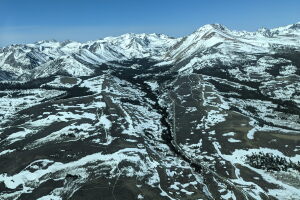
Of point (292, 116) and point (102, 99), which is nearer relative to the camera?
point (292, 116)

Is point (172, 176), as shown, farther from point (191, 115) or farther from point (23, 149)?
point (191, 115)

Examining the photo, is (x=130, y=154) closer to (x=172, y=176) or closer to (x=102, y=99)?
(x=172, y=176)

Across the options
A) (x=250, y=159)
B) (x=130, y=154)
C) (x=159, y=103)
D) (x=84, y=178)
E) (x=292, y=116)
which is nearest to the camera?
(x=84, y=178)

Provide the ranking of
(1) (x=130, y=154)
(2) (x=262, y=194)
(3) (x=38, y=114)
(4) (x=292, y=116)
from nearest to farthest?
(2) (x=262, y=194) < (1) (x=130, y=154) < (4) (x=292, y=116) < (3) (x=38, y=114)

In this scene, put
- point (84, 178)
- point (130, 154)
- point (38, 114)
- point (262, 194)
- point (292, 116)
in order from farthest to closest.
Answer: point (38, 114) → point (292, 116) → point (130, 154) → point (84, 178) → point (262, 194)

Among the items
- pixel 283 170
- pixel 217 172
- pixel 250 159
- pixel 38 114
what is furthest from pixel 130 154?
pixel 38 114

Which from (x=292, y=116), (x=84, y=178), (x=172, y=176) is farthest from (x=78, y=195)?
(x=292, y=116)

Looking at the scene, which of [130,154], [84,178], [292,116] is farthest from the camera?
[292,116]

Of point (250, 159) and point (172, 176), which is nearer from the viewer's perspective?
point (172, 176)
